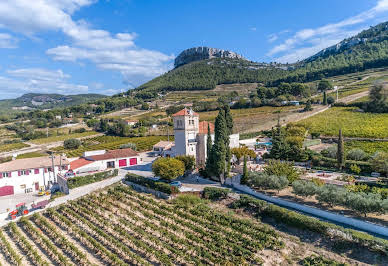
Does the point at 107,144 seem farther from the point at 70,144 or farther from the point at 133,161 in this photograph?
the point at 133,161

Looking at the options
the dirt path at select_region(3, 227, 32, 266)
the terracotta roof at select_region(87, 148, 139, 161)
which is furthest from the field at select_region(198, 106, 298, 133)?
the dirt path at select_region(3, 227, 32, 266)

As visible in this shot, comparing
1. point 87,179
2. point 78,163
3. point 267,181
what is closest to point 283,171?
point 267,181

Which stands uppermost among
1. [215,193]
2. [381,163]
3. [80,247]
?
[381,163]

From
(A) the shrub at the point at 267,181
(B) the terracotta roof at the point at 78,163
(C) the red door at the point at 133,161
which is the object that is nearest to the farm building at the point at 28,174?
(B) the terracotta roof at the point at 78,163

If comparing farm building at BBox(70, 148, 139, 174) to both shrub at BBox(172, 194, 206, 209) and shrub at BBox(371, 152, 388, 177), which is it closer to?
shrub at BBox(172, 194, 206, 209)

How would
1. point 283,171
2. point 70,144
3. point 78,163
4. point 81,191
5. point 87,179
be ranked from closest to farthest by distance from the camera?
point 283,171, point 81,191, point 87,179, point 78,163, point 70,144

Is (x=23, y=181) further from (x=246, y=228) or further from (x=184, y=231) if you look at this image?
(x=246, y=228)
